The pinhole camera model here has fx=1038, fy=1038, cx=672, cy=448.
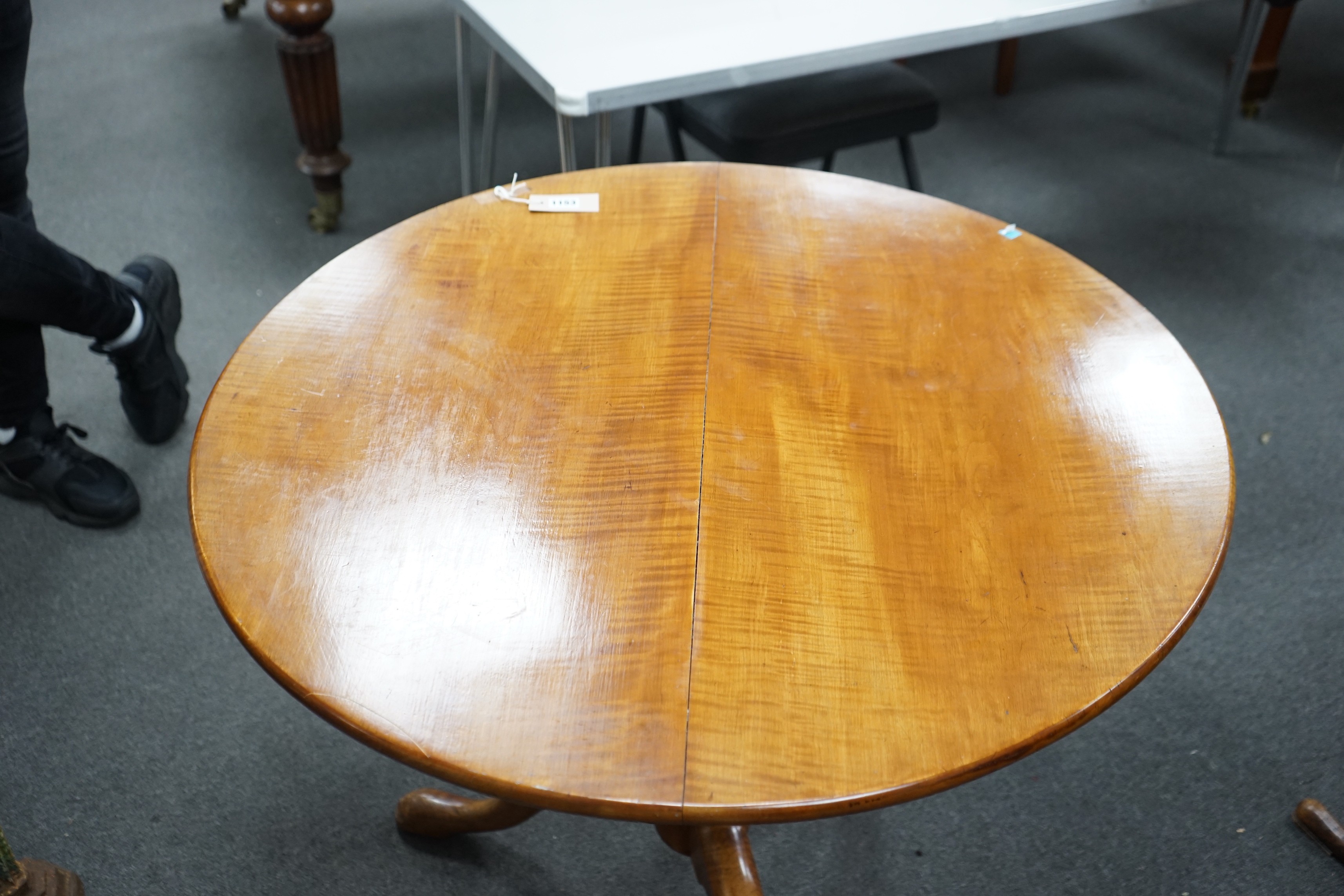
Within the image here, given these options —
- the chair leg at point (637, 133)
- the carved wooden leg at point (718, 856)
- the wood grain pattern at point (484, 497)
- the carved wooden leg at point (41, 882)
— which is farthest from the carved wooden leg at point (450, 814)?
the chair leg at point (637, 133)

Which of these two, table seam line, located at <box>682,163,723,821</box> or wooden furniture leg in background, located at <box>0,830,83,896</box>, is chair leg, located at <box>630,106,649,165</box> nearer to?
table seam line, located at <box>682,163,723,821</box>

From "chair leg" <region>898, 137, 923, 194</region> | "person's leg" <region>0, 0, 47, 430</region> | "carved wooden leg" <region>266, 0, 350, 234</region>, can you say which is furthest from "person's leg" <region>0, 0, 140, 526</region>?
"chair leg" <region>898, 137, 923, 194</region>

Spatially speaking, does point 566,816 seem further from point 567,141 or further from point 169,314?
point 169,314

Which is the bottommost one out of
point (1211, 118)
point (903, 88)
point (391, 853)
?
point (391, 853)

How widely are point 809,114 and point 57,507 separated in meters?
1.37

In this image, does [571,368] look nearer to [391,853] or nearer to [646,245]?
[646,245]

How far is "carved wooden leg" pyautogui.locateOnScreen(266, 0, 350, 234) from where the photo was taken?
189 cm

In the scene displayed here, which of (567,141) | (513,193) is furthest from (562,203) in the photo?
(567,141)

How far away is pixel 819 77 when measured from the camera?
186 cm

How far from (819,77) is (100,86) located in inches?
81.2

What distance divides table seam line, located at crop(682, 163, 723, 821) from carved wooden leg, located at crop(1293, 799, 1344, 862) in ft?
3.11

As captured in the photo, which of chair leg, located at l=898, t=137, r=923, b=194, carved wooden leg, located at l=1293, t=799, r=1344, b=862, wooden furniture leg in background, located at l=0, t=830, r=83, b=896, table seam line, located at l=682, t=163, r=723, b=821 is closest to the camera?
table seam line, located at l=682, t=163, r=723, b=821

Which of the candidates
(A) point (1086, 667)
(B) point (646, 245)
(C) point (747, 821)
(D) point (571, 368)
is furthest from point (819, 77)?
(C) point (747, 821)

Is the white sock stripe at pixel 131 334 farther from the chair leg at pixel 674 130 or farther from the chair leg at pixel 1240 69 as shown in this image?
the chair leg at pixel 1240 69
